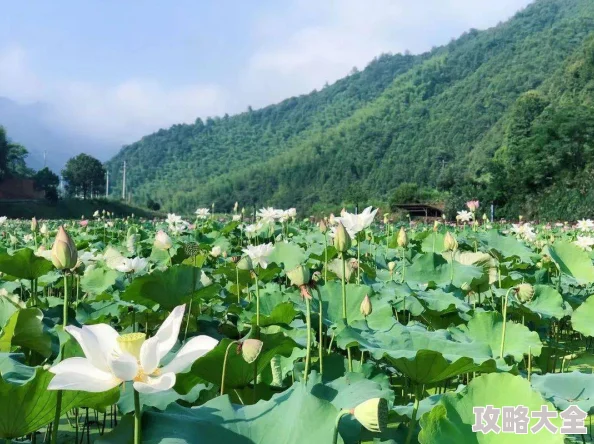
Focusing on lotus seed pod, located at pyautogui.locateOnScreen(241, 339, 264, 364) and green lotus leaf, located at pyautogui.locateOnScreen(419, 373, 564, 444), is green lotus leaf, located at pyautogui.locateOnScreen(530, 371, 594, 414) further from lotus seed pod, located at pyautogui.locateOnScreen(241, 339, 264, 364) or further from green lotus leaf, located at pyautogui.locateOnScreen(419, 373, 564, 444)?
lotus seed pod, located at pyautogui.locateOnScreen(241, 339, 264, 364)

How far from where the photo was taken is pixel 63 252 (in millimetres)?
1196

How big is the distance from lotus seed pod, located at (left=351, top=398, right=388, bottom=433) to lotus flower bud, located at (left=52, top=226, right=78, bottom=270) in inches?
26.4

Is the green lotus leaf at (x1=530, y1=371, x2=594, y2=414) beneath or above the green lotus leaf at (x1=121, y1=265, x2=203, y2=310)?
beneath

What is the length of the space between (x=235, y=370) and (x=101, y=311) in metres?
0.86

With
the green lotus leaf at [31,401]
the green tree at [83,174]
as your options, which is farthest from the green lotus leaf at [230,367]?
the green tree at [83,174]

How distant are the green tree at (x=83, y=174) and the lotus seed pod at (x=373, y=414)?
145 feet

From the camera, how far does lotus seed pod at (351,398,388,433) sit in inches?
31.0

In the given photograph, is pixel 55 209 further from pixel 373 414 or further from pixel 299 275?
pixel 373 414

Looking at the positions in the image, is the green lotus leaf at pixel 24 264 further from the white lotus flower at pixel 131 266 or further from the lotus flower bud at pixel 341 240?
the lotus flower bud at pixel 341 240

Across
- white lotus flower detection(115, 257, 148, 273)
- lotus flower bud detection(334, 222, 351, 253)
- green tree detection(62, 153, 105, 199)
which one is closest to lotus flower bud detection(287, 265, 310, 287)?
lotus flower bud detection(334, 222, 351, 253)

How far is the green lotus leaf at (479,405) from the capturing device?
88 cm

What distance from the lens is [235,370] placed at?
4.31 ft

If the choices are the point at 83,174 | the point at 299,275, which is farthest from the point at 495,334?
the point at 83,174

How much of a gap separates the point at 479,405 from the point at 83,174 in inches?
1749
